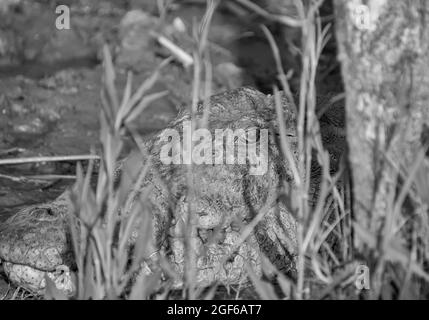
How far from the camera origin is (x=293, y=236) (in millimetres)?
3889

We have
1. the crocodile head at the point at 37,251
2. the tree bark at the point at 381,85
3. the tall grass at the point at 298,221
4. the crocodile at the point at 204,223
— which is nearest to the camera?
the tall grass at the point at 298,221

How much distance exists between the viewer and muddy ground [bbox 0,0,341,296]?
19.8 ft

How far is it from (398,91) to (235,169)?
3.99 ft

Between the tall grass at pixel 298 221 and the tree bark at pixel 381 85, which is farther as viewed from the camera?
the tree bark at pixel 381 85

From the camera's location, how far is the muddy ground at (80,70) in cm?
602

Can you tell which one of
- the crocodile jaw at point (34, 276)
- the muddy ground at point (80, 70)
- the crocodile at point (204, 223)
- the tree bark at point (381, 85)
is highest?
the muddy ground at point (80, 70)

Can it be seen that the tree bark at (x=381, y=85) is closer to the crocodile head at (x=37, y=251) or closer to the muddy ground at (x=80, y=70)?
the crocodile head at (x=37, y=251)

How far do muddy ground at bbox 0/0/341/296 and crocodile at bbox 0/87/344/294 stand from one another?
53.2 inches

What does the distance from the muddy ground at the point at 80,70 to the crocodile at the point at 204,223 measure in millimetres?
1351

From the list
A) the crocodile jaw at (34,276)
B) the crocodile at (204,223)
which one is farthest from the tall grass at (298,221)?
the crocodile jaw at (34,276)

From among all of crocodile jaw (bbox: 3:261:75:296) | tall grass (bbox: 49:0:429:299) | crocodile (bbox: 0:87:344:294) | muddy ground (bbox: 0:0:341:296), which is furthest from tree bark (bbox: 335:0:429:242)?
muddy ground (bbox: 0:0:341:296)

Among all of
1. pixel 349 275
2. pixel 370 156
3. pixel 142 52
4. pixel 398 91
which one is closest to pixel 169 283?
pixel 349 275

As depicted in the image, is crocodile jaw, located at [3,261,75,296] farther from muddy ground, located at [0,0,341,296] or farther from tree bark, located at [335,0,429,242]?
tree bark, located at [335,0,429,242]

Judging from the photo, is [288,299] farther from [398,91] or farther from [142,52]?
[142,52]
